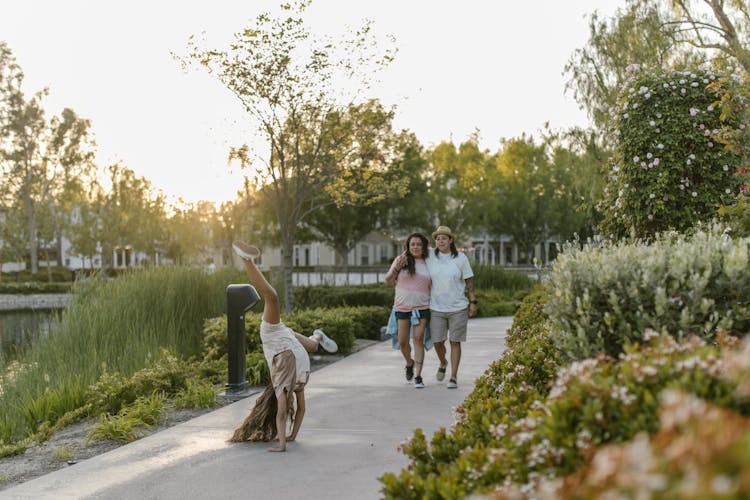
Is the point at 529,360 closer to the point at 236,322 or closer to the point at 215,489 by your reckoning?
the point at 215,489

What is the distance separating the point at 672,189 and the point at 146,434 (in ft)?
24.3

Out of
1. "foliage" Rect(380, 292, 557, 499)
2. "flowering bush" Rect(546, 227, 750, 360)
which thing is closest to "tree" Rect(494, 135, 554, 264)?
"foliage" Rect(380, 292, 557, 499)

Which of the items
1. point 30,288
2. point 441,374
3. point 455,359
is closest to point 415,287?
point 455,359

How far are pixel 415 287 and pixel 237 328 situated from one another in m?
2.31

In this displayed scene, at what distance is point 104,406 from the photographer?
7695 millimetres

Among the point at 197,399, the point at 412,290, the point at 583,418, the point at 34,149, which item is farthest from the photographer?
the point at 34,149

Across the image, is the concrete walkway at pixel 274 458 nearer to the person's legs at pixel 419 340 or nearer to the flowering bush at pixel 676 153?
the person's legs at pixel 419 340

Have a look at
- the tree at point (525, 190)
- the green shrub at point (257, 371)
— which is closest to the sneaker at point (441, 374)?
the green shrub at point (257, 371)

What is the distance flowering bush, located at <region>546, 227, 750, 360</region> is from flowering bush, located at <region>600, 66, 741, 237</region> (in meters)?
6.18

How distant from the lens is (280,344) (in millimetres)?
6148

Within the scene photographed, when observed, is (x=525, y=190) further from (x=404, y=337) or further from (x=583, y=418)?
(x=583, y=418)

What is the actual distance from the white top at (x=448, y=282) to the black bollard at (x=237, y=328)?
224 centimetres

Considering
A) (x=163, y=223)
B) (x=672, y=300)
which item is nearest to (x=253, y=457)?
(x=672, y=300)

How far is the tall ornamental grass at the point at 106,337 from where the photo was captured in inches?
314
